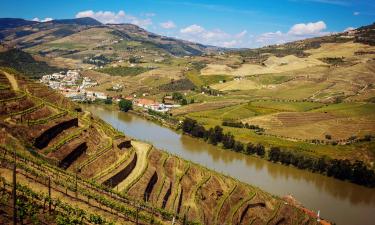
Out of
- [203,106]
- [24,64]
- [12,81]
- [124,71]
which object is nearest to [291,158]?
[203,106]

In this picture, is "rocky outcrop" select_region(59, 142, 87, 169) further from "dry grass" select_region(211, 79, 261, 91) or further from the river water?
"dry grass" select_region(211, 79, 261, 91)

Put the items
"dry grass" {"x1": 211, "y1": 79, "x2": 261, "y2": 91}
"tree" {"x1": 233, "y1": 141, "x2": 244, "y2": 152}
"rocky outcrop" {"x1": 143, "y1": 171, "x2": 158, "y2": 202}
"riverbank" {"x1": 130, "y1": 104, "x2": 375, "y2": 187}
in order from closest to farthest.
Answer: "rocky outcrop" {"x1": 143, "y1": 171, "x2": 158, "y2": 202} → "riverbank" {"x1": 130, "y1": 104, "x2": 375, "y2": 187} → "tree" {"x1": 233, "y1": 141, "x2": 244, "y2": 152} → "dry grass" {"x1": 211, "y1": 79, "x2": 261, "y2": 91}

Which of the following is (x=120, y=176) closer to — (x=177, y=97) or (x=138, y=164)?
(x=138, y=164)

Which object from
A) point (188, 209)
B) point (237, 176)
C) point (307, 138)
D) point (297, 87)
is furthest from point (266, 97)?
point (188, 209)

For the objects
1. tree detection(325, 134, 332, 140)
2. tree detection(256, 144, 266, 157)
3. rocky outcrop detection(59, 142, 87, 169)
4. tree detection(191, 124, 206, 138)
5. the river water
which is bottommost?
the river water

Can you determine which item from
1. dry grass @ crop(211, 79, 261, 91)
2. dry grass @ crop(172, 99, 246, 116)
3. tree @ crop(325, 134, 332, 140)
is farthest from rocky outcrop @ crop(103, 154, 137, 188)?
dry grass @ crop(211, 79, 261, 91)

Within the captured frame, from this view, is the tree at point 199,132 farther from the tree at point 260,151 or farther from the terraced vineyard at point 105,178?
the terraced vineyard at point 105,178
